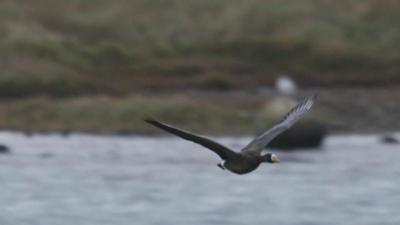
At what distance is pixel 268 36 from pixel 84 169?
43617 mm

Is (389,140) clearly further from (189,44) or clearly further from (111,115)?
(189,44)

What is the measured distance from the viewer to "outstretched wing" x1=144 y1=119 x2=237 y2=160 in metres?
28.2

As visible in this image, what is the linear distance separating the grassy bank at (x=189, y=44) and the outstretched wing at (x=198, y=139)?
1911 inches

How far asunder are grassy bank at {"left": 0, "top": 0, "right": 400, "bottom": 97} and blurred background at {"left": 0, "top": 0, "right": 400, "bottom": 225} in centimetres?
14

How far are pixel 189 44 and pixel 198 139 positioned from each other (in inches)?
2638

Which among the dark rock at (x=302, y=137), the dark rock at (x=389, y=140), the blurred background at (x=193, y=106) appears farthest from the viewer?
the dark rock at (x=389, y=140)

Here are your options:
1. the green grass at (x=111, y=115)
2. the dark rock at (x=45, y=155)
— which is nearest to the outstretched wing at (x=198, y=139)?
the dark rock at (x=45, y=155)

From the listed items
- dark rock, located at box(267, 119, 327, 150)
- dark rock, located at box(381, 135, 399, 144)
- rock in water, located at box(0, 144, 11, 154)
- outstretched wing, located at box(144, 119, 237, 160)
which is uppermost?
dark rock, located at box(381, 135, 399, 144)

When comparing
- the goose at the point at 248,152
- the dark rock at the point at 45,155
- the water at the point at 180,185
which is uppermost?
the dark rock at the point at 45,155

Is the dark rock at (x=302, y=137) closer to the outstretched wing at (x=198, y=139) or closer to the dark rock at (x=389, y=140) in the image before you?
the dark rock at (x=389, y=140)

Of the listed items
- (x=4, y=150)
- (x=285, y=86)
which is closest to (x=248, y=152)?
(x=4, y=150)

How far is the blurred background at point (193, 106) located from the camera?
158ft

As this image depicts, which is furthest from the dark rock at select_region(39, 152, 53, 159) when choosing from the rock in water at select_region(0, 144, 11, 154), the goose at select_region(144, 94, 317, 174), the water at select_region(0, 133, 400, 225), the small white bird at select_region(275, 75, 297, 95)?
the goose at select_region(144, 94, 317, 174)

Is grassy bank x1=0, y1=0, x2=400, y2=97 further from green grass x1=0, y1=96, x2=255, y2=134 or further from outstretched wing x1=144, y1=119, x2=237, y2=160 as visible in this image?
outstretched wing x1=144, y1=119, x2=237, y2=160
